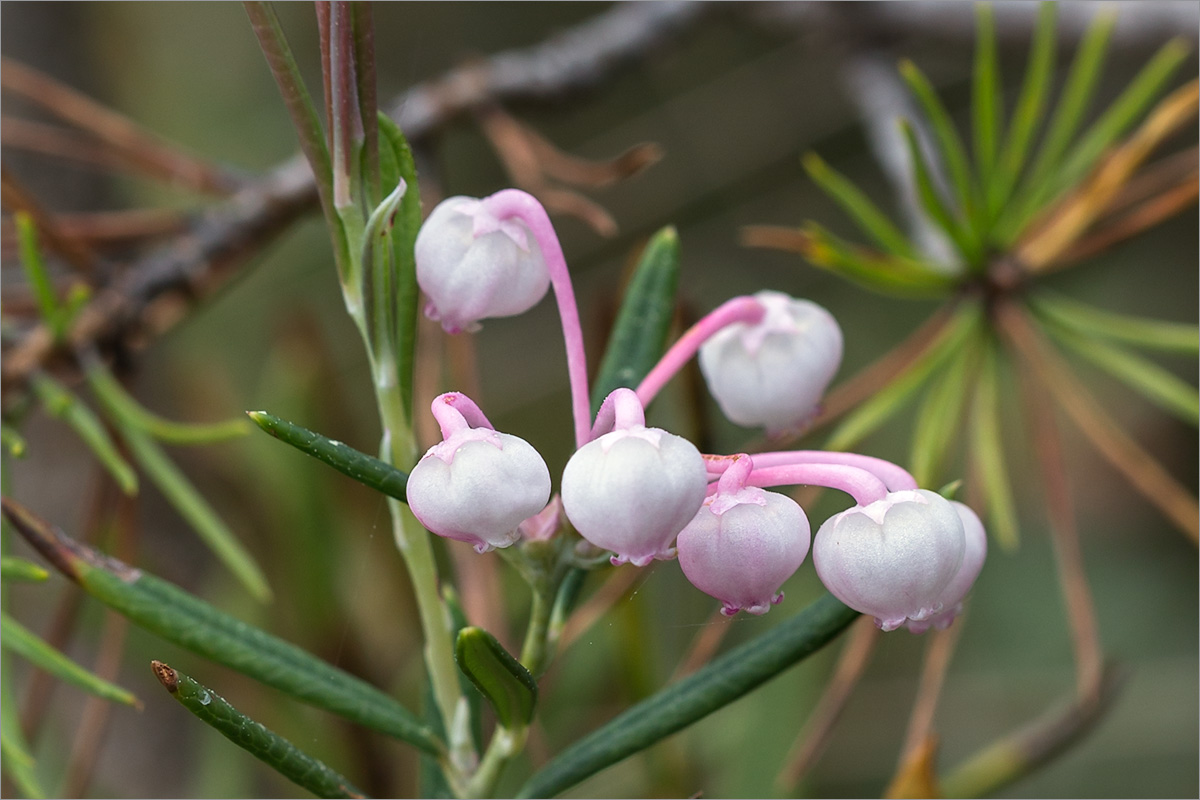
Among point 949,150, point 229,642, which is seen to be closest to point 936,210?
point 949,150

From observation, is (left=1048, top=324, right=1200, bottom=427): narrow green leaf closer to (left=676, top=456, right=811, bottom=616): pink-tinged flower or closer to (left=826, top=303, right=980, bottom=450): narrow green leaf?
(left=826, top=303, right=980, bottom=450): narrow green leaf

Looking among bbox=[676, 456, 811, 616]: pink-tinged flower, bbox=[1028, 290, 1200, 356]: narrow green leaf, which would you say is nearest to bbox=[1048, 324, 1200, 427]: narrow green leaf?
bbox=[1028, 290, 1200, 356]: narrow green leaf

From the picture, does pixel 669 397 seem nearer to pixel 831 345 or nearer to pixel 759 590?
pixel 831 345

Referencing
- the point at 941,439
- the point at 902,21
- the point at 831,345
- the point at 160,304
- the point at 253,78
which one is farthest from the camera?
the point at 253,78

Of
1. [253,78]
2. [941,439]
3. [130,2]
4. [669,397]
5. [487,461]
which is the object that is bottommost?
[487,461]

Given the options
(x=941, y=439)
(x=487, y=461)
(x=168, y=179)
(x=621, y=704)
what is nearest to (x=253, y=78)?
(x=168, y=179)

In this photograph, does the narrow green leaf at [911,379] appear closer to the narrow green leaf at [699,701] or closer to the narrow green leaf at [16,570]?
the narrow green leaf at [699,701]
